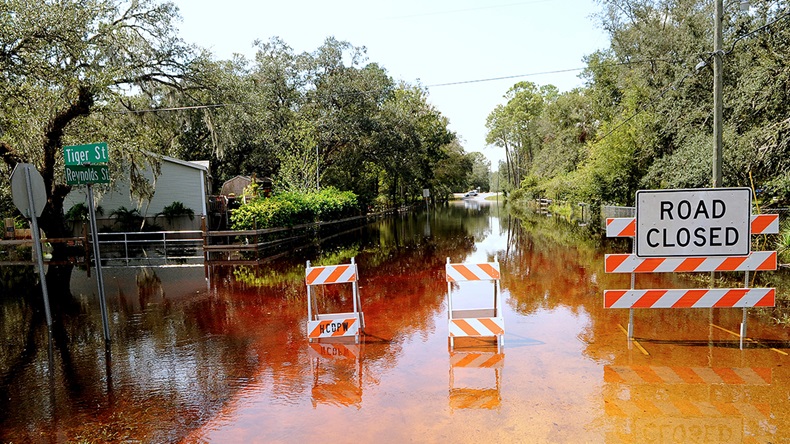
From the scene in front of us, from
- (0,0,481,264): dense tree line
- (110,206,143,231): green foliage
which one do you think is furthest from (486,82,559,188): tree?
(110,206,143,231): green foliage

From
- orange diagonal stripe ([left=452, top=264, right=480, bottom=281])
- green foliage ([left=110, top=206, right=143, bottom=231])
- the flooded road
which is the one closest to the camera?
the flooded road

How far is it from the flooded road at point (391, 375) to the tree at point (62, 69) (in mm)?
5889

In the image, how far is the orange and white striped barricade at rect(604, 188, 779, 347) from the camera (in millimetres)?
6418

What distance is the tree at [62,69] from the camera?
12.4m

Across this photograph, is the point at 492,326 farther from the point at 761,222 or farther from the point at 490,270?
the point at 761,222

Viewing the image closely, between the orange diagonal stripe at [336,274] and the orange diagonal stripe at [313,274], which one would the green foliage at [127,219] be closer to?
the orange diagonal stripe at [313,274]

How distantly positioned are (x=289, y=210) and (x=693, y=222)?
16.6 meters

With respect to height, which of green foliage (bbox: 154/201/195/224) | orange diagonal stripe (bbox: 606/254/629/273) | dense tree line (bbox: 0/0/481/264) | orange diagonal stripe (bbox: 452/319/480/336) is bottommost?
orange diagonal stripe (bbox: 452/319/480/336)

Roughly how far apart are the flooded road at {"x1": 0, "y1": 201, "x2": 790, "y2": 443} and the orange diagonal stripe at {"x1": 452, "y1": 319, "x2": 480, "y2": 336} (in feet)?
0.74

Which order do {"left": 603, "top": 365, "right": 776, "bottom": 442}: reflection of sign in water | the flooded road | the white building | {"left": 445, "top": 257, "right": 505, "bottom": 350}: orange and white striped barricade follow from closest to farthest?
{"left": 603, "top": 365, "right": 776, "bottom": 442}: reflection of sign in water
the flooded road
{"left": 445, "top": 257, "right": 505, "bottom": 350}: orange and white striped barricade
the white building

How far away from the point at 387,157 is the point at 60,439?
1361 inches

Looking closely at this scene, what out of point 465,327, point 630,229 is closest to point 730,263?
point 630,229

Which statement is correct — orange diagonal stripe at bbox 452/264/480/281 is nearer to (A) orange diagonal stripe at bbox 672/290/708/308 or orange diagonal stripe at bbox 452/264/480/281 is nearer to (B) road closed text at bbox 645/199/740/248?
(B) road closed text at bbox 645/199/740/248

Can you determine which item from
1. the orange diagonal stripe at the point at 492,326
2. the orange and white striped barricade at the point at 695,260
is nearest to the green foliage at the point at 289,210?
the orange diagonal stripe at the point at 492,326
